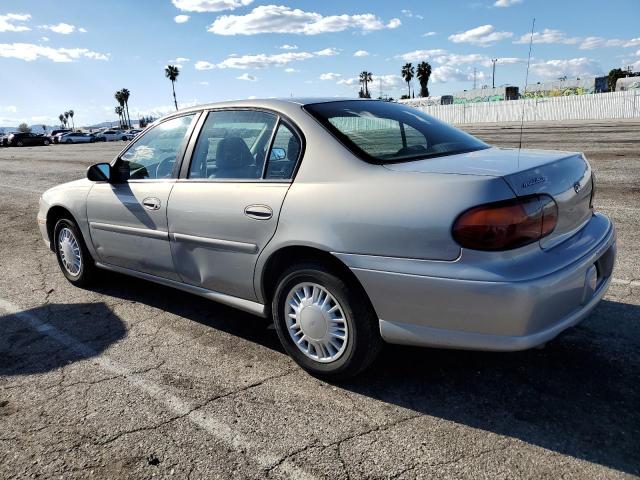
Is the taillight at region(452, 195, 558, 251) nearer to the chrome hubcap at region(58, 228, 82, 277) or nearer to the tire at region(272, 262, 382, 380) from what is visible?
the tire at region(272, 262, 382, 380)

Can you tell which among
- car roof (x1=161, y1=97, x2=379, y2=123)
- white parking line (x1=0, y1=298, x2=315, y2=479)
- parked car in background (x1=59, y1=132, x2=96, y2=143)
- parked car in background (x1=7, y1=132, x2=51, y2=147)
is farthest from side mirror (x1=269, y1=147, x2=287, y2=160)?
parked car in background (x1=59, y1=132, x2=96, y2=143)

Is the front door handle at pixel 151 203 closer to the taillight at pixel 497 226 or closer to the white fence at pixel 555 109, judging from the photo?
the taillight at pixel 497 226

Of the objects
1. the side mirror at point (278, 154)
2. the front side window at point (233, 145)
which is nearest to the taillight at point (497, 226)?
the side mirror at point (278, 154)

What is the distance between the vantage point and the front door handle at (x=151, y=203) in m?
3.94

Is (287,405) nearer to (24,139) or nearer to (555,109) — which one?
(555,109)

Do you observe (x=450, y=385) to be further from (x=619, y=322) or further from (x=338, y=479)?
(x=619, y=322)

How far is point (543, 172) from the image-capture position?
271 centimetres

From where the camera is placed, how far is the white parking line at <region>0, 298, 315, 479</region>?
2480 millimetres

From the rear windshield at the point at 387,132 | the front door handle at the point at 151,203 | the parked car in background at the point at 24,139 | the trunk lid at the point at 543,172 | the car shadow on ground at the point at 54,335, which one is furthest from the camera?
the parked car in background at the point at 24,139

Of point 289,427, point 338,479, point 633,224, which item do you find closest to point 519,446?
point 338,479

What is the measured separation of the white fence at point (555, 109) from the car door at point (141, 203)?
985 inches

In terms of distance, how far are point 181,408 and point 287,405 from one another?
572 millimetres

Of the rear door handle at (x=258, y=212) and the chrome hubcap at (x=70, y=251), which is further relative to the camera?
the chrome hubcap at (x=70, y=251)

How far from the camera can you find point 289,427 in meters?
2.74
